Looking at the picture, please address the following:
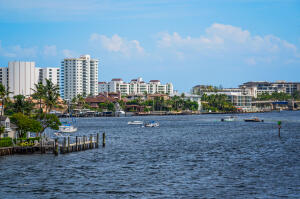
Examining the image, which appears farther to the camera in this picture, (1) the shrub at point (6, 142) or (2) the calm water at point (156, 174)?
(1) the shrub at point (6, 142)

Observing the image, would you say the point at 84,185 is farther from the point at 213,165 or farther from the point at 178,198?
the point at 213,165

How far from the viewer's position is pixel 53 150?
7300 centimetres

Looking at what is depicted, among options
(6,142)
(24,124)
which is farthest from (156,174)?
(24,124)

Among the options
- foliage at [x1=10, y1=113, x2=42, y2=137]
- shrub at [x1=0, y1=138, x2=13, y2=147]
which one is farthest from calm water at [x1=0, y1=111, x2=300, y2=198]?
foliage at [x1=10, y1=113, x2=42, y2=137]

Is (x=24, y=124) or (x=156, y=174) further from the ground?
(x=24, y=124)

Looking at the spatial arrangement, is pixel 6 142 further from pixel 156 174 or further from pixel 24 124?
pixel 156 174

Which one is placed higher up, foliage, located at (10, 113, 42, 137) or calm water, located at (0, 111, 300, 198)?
foliage, located at (10, 113, 42, 137)

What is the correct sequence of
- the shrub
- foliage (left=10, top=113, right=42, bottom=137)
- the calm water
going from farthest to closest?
foliage (left=10, top=113, right=42, bottom=137) → the shrub → the calm water

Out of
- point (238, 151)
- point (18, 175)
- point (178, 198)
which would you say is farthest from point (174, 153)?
point (178, 198)

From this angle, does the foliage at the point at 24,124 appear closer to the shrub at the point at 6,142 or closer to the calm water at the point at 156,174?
the shrub at the point at 6,142

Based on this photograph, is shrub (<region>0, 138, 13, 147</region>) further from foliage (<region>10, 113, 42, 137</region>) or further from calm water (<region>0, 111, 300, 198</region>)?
foliage (<region>10, 113, 42, 137</region>)

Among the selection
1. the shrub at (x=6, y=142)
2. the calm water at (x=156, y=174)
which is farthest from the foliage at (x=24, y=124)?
the calm water at (x=156, y=174)

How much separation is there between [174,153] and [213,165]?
1564 cm

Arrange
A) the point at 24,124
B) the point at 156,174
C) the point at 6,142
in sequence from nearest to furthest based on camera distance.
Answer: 1. the point at 156,174
2. the point at 6,142
3. the point at 24,124
